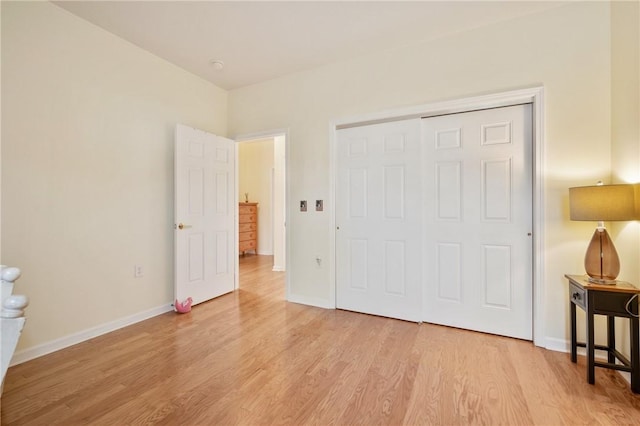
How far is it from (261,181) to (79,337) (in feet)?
16.6

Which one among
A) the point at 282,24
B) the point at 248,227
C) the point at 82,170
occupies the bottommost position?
the point at 248,227

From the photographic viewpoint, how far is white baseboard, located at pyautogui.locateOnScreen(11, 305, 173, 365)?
2127 millimetres

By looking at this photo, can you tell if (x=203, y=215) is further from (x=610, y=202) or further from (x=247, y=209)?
(x=610, y=202)

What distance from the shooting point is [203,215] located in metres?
3.45

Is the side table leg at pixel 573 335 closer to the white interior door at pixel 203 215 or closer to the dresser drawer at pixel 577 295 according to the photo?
the dresser drawer at pixel 577 295

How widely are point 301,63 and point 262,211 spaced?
4375 mm

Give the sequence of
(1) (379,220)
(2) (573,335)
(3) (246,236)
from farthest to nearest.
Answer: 1. (3) (246,236)
2. (1) (379,220)
3. (2) (573,335)

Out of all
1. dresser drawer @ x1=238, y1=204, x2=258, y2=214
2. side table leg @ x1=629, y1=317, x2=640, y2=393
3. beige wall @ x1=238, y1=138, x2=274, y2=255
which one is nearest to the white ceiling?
side table leg @ x1=629, y1=317, x2=640, y2=393

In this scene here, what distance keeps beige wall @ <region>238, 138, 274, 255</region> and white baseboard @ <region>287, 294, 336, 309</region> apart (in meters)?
3.54

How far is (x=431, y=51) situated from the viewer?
8.91 ft

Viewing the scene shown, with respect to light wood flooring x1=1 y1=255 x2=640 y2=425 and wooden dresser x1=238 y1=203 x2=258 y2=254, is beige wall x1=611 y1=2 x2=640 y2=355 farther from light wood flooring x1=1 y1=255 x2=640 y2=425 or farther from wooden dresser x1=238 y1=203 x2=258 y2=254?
wooden dresser x1=238 y1=203 x2=258 y2=254

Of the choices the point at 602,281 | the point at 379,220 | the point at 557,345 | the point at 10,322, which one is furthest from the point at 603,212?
the point at 10,322

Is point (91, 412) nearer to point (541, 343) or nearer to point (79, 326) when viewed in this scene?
point (79, 326)

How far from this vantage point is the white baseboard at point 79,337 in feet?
6.98
